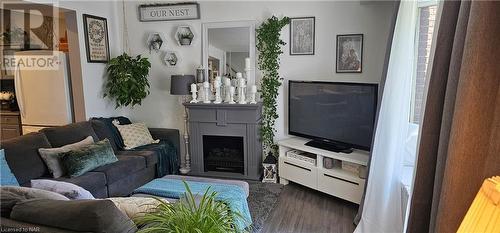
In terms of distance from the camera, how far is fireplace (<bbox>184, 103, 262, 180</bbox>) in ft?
13.5

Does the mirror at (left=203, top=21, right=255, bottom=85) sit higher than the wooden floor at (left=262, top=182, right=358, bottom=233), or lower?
higher

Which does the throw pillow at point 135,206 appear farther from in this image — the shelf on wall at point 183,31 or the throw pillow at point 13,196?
the shelf on wall at point 183,31

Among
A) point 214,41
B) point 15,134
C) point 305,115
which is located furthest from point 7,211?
point 15,134

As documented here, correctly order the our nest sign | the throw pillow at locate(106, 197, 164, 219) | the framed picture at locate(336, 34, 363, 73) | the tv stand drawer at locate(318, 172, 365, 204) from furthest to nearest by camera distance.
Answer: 1. the our nest sign
2. the framed picture at locate(336, 34, 363, 73)
3. the tv stand drawer at locate(318, 172, 365, 204)
4. the throw pillow at locate(106, 197, 164, 219)

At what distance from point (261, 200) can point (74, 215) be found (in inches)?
94.4

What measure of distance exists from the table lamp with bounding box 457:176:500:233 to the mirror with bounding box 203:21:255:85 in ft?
11.6

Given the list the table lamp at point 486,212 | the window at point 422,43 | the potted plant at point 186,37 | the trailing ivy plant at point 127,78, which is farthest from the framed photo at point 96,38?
the table lamp at point 486,212

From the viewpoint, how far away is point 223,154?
445cm

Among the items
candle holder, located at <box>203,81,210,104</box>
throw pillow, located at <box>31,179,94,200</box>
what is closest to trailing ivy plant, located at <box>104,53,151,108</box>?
candle holder, located at <box>203,81,210,104</box>

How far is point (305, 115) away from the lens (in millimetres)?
3900

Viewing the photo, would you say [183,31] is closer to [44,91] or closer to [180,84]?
[180,84]

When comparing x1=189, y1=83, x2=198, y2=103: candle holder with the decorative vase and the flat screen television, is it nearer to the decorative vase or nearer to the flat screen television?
the decorative vase

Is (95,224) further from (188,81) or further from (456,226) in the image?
(188,81)

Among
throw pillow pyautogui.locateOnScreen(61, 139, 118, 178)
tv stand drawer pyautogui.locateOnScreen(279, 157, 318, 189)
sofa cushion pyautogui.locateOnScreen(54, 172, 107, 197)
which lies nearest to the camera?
sofa cushion pyautogui.locateOnScreen(54, 172, 107, 197)
